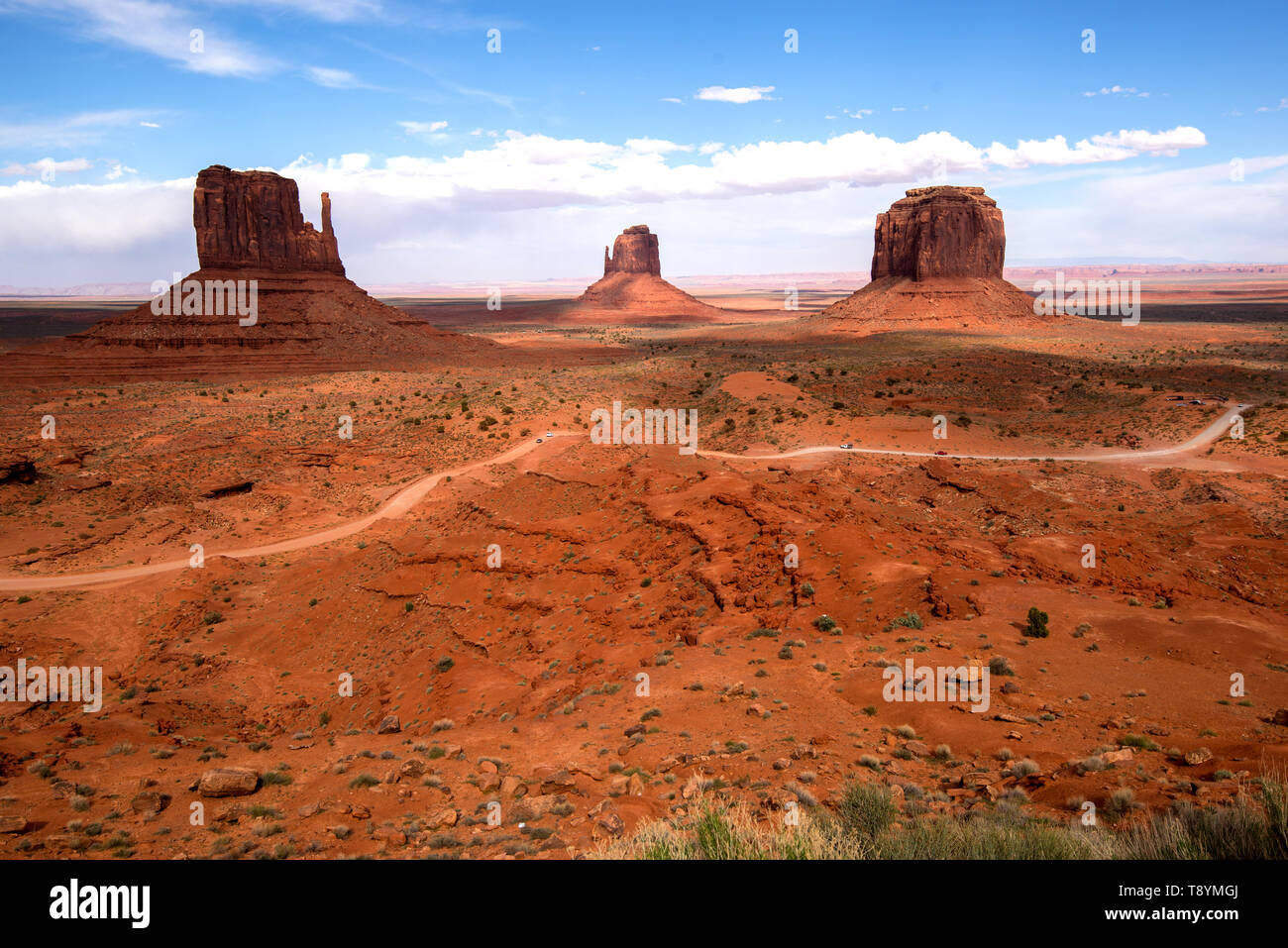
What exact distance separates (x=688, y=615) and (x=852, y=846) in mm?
10717

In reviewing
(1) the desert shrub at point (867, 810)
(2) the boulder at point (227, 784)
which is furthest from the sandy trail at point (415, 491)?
(1) the desert shrub at point (867, 810)

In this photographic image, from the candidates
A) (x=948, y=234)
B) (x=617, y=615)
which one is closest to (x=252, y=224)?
(x=617, y=615)

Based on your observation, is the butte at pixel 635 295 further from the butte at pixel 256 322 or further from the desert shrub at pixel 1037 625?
the desert shrub at pixel 1037 625

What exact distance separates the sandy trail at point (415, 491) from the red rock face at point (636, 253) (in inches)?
5494

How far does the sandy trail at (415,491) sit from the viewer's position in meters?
23.8

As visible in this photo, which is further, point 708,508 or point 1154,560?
point 708,508

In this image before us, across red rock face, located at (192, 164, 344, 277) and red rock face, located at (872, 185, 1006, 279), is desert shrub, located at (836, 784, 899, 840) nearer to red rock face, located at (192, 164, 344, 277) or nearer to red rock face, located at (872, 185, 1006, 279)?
red rock face, located at (192, 164, 344, 277)

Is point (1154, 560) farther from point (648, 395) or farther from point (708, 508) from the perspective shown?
point (648, 395)

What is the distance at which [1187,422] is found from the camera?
36062 millimetres

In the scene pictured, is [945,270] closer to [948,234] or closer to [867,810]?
[948,234]

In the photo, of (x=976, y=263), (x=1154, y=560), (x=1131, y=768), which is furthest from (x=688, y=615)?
(x=976, y=263)

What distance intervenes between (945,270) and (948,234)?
4747 millimetres

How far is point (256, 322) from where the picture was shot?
237 feet
